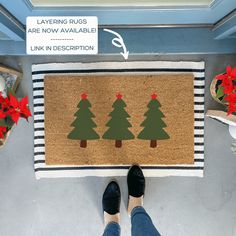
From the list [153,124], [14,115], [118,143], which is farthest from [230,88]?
[14,115]

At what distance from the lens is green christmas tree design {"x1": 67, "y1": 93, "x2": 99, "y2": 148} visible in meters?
1.65

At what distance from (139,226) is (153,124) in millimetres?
476

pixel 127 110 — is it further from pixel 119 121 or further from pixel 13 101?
pixel 13 101

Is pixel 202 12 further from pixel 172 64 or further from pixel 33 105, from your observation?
pixel 33 105

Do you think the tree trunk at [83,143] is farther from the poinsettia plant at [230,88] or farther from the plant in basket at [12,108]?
the poinsettia plant at [230,88]

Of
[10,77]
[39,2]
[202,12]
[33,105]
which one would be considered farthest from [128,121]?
[39,2]

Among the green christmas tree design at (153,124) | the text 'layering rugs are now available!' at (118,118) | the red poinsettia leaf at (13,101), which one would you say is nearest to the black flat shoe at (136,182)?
the text 'layering rugs are now available!' at (118,118)

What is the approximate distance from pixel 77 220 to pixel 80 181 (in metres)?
0.20

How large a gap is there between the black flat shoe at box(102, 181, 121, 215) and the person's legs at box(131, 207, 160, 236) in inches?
3.6

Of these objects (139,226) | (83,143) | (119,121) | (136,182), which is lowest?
(139,226)

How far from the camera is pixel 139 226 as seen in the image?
1.45m

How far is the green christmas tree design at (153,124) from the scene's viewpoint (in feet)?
5.41

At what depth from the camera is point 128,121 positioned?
5.41 ft

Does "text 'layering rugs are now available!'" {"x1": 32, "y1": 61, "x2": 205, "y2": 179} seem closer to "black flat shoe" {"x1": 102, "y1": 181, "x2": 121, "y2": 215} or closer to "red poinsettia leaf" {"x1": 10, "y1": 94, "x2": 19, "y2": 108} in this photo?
"black flat shoe" {"x1": 102, "y1": 181, "x2": 121, "y2": 215}
